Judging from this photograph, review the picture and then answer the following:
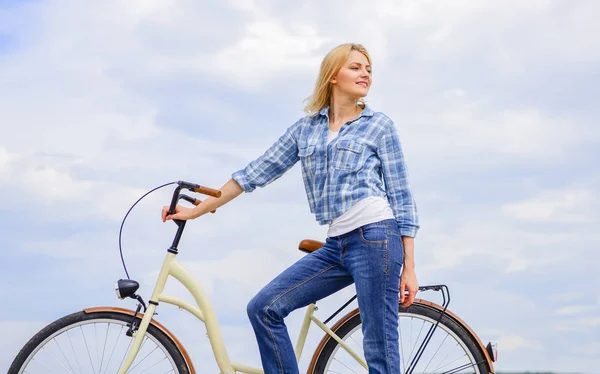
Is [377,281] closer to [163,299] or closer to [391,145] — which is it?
[391,145]

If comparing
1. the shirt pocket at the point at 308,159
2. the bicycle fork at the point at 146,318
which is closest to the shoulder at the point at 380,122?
the shirt pocket at the point at 308,159

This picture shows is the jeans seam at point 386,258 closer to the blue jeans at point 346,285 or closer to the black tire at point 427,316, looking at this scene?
the blue jeans at point 346,285

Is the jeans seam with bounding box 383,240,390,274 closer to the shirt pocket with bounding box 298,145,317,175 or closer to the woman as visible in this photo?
the woman

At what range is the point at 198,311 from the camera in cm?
417

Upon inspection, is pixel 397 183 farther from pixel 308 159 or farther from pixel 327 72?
pixel 327 72

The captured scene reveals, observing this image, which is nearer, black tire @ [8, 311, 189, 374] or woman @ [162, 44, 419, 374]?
woman @ [162, 44, 419, 374]

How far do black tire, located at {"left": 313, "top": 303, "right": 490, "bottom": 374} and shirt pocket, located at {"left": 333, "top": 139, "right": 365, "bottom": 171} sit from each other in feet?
3.13

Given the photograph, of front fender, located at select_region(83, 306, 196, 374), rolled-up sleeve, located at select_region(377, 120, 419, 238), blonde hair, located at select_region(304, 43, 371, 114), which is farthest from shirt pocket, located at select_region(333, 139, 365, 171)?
front fender, located at select_region(83, 306, 196, 374)

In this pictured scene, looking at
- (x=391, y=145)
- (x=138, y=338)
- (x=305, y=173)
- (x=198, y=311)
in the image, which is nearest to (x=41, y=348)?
(x=138, y=338)

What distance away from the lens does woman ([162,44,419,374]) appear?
12.2ft

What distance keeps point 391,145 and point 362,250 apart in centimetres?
58

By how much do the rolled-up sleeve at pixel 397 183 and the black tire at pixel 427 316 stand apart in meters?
0.67

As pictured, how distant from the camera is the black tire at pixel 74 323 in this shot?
4145 millimetres

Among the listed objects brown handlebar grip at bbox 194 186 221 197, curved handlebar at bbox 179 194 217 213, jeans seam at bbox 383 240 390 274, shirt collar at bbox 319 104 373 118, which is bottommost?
jeans seam at bbox 383 240 390 274
